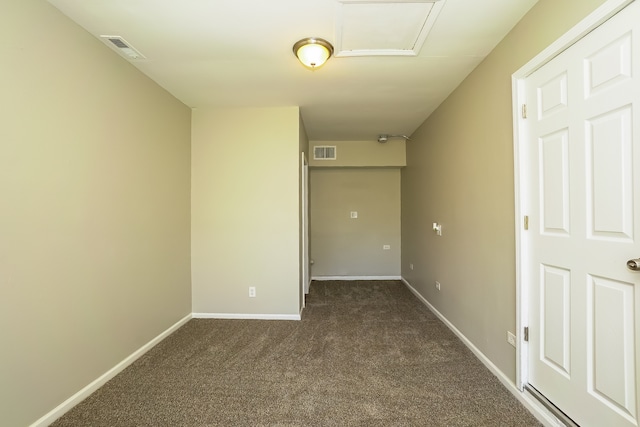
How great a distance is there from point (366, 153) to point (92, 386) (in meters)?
4.31

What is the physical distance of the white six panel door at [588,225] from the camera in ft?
3.80

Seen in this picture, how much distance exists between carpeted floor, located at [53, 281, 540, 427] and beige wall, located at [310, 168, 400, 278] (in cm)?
222

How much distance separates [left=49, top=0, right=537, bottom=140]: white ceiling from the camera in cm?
164

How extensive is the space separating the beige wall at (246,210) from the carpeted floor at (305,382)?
0.36 meters

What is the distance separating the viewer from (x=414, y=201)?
13.9 ft

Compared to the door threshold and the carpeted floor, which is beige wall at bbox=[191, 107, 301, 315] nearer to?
the carpeted floor

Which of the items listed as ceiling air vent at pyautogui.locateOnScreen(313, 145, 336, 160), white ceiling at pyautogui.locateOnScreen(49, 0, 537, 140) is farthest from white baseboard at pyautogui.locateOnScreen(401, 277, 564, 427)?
ceiling air vent at pyautogui.locateOnScreen(313, 145, 336, 160)

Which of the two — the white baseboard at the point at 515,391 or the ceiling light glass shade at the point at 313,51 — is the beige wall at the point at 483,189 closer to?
the white baseboard at the point at 515,391

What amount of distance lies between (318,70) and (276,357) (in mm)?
2465

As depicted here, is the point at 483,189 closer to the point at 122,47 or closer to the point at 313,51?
the point at 313,51

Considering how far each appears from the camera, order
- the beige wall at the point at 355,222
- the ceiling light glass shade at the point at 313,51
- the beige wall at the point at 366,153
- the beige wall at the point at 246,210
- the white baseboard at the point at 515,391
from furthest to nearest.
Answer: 1. the beige wall at the point at 355,222
2. the beige wall at the point at 366,153
3. the beige wall at the point at 246,210
4. the ceiling light glass shade at the point at 313,51
5. the white baseboard at the point at 515,391

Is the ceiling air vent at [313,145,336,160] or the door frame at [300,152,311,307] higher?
the ceiling air vent at [313,145,336,160]

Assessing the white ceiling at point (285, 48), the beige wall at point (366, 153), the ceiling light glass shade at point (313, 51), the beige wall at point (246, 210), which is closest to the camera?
the white ceiling at point (285, 48)

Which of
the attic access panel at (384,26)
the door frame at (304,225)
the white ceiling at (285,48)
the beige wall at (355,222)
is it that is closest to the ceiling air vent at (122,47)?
the white ceiling at (285,48)
